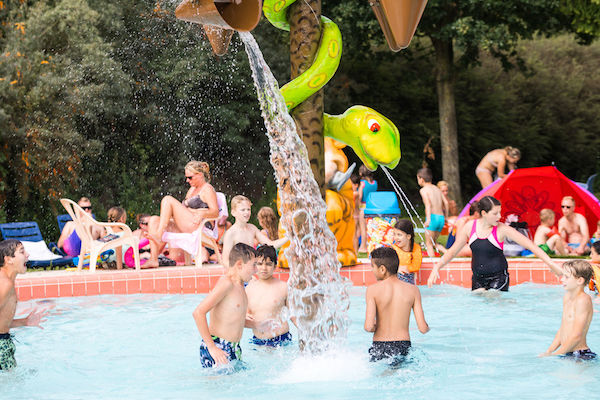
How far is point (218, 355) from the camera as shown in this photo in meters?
4.65

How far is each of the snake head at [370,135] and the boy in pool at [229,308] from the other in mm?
2991

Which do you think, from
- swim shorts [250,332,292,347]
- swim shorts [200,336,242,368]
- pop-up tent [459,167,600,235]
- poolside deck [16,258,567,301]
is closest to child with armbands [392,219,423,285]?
poolside deck [16,258,567,301]

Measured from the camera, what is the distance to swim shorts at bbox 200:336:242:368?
4859mm

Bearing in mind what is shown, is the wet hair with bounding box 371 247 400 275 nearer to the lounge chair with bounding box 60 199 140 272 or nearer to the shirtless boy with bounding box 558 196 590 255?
the lounge chair with bounding box 60 199 140 272

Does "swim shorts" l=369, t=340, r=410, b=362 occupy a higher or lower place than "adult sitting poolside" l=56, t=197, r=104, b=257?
lower

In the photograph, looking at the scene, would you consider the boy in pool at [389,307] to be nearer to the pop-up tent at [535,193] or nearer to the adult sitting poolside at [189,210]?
the adult sitting poolside at [189,210]

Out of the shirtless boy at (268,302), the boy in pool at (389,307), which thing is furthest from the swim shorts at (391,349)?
the shirtless boy at (268,302)

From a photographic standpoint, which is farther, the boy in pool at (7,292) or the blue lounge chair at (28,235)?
the blue lounge chair at (28,235)

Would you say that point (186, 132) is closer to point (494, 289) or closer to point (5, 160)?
point (5, 160)

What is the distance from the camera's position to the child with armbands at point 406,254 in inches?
297

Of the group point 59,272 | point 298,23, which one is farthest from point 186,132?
point 298,23

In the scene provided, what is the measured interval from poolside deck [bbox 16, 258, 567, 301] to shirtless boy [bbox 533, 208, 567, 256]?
128 cm

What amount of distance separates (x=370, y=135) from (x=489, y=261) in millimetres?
1602

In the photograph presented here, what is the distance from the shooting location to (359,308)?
8.01m
